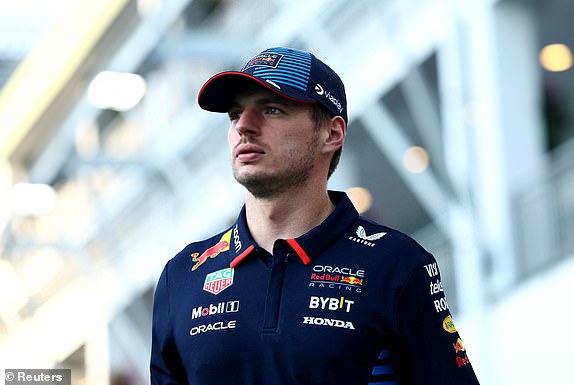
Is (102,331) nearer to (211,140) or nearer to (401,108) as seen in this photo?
(211,140)

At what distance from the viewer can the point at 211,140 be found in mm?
18594

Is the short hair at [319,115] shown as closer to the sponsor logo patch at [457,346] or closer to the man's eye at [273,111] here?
the man's eye at [273,111]

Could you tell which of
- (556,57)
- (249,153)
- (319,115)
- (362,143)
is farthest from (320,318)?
(362,143)

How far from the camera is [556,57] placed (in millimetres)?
13609

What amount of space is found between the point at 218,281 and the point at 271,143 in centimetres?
40

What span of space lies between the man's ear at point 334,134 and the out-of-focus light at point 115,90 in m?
13.1

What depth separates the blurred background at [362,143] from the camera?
12344 millimetres

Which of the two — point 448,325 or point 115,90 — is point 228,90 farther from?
point 115,90

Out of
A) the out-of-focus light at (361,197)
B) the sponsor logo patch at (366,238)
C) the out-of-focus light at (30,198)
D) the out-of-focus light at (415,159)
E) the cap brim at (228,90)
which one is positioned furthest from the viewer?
the out-of-focus light at (30,198)

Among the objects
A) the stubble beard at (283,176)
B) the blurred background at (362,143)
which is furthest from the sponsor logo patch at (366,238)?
the blurred background at (362,143)

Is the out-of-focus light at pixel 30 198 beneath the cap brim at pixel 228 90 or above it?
above

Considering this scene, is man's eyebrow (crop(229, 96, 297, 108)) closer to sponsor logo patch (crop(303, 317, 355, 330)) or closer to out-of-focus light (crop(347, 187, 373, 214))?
sponsor logo patch (crop(303, 317, 355, 330))

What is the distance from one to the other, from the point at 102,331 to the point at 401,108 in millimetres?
11377

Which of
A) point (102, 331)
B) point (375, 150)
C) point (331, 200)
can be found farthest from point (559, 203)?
point (102, 331)
